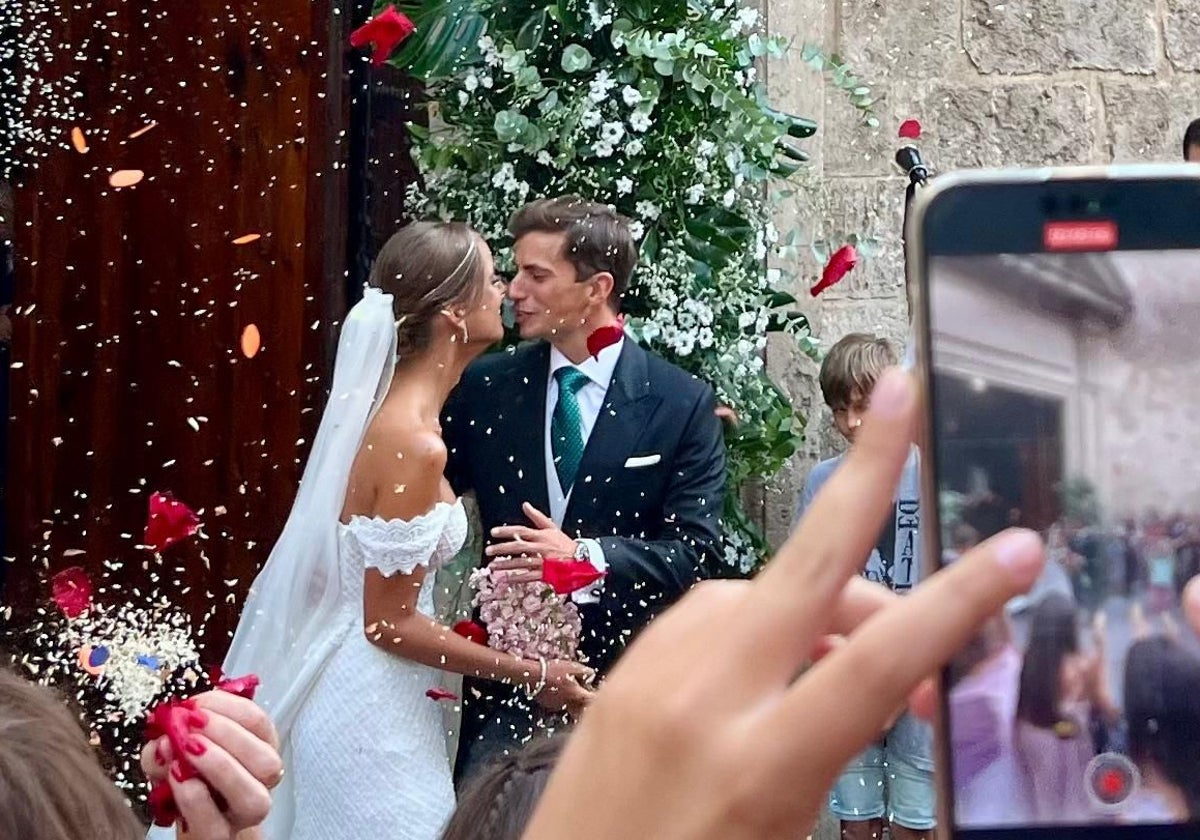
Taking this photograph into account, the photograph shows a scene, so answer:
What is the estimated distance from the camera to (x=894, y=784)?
176 inches

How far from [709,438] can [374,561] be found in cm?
75

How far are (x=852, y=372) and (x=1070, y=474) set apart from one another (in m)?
3.46

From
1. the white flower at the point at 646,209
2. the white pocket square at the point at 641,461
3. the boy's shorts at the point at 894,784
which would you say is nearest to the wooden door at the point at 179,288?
the white flower at the point at 646,209

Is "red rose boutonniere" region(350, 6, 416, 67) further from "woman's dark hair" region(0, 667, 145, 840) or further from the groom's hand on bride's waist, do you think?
"woman's dark hair" region(0, 667, 145, 840)

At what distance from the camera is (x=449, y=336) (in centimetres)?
380

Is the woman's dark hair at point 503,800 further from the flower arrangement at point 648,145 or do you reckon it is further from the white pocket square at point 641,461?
the flower arrangement at point 648,145

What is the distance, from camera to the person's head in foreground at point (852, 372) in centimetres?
427

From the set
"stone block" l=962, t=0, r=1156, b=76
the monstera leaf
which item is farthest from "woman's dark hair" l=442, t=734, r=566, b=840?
"stone block" l=962, t=0, r=1156, b=76

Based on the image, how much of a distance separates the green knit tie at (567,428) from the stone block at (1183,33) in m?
1.92

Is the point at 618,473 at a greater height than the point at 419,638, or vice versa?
the point at 618,473

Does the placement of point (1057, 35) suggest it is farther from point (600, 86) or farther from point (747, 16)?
point (600, 86)

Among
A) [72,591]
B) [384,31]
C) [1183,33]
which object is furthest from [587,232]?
[1183,33]

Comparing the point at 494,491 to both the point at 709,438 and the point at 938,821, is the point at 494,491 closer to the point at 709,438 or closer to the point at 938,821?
the point at 709,438

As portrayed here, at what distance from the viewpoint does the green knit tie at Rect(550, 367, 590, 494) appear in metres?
3.80
